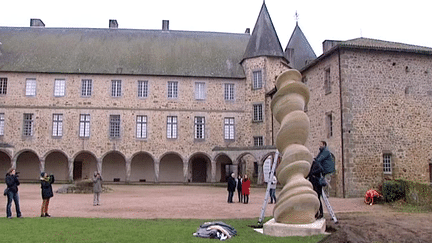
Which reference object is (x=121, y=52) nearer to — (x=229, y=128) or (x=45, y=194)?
(x=229, y=128)

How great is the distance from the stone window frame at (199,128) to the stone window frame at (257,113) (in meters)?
3.57

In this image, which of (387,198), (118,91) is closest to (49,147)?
(118,91)

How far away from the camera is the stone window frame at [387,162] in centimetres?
1767

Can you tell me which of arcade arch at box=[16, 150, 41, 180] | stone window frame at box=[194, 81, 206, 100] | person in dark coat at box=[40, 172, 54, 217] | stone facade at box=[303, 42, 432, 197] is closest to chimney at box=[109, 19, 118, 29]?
stone window frame at box=[194, 81, 206, 100]

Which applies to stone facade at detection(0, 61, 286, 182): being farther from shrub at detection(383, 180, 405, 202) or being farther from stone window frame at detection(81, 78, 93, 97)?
shrub at detection(383, 180, 405, 202)

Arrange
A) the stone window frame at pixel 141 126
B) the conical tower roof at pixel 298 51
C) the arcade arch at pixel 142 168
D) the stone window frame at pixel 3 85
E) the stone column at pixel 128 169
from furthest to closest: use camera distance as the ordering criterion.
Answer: the conical tower roof at pixel 298 51
the arcade arch at pixel 142 168
the stone window frame at pixel 141 126
the stone window frame at pixel 3 85
the stone column at pixel 128 169

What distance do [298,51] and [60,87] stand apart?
2034cm

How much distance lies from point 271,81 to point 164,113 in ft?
26.0

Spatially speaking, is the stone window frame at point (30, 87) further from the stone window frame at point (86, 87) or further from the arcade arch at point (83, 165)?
the arcade arch at point (83, 165)

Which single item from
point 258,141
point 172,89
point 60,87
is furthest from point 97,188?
point 60,87

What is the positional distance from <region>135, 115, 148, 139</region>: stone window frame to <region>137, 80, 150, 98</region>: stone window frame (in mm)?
1554

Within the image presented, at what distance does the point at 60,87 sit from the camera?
2852cm

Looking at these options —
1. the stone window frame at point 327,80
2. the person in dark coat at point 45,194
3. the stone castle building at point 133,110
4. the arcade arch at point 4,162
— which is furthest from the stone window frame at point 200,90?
the person in dark coat at point 45,194

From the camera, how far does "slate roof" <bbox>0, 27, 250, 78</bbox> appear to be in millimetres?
28859
